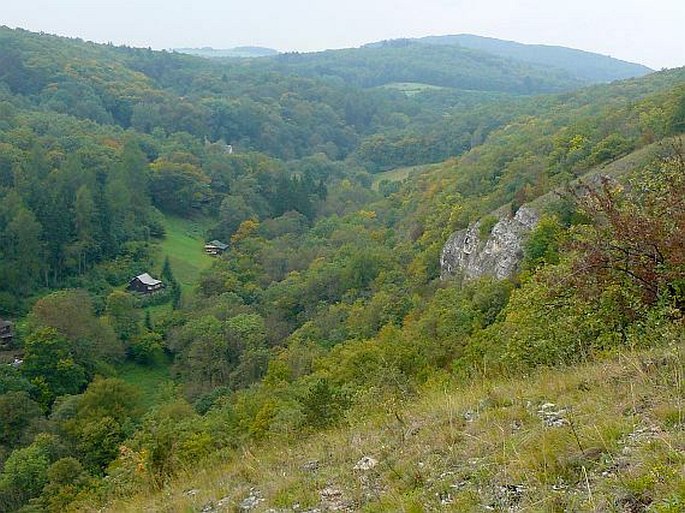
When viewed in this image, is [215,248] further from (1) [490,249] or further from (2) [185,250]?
(1) [490,249]

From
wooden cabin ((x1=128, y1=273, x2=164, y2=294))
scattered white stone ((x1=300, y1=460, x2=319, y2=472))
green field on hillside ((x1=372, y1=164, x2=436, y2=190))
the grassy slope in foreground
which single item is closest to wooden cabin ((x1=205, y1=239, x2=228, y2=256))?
wooden cabin ((x1=128, y1=273, x2=164, y2=294))

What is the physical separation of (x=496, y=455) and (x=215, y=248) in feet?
193

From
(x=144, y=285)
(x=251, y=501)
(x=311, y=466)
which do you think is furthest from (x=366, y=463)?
(x=144, y=285)

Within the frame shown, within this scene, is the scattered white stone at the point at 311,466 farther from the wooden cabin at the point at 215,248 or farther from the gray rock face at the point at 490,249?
the wooden cabin at the point at 215,248

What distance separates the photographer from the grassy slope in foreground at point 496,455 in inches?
175

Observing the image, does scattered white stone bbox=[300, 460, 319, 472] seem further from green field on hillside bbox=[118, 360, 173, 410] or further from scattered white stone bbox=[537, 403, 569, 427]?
green field on hillside bbox=[118, 360, 173, 410]

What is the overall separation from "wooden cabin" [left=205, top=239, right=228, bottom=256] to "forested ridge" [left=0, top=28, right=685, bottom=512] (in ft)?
4.82

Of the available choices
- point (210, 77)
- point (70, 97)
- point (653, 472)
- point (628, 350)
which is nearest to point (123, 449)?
point (628, 350)

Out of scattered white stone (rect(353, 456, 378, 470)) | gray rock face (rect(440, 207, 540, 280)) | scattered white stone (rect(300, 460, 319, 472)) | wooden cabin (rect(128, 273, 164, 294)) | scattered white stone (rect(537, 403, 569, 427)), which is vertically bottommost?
wooden cabin (rect(128, 273, 164, 294))

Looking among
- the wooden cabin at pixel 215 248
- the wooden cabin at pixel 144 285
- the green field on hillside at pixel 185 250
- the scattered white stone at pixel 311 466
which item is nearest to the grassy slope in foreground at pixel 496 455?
the scattered white stone at pixel 311 466

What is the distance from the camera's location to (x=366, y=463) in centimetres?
629

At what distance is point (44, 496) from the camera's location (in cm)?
2033

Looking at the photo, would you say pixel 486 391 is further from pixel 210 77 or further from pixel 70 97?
pixel 210 77

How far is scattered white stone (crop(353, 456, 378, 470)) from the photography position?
6.20m
